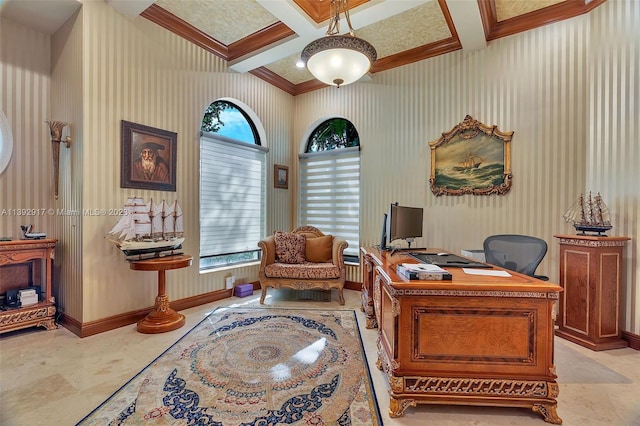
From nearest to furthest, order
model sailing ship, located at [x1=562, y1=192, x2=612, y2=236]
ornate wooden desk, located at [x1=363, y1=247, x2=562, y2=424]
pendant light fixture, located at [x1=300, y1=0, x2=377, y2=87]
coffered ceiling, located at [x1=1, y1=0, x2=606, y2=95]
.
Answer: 1. ornate wooden desk, located at [x1=363, y1=247, x2=562, y2=424]
2. pendant light fixture, located at [x1=300, y1=0, x2=377, y2=87]
3. model sailing ship, located at [x1=562, y1=192, x2=612, y2=236]
4. coffered ceiling, located at [x1=1, y1=0, x2=606, y2=95]

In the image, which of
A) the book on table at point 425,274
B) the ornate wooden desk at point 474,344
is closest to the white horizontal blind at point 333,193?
the book on table at point 425,274

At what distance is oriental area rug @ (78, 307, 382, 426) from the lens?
1.76m

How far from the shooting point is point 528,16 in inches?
134

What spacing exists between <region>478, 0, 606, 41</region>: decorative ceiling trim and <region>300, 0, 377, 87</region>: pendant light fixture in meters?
1.70

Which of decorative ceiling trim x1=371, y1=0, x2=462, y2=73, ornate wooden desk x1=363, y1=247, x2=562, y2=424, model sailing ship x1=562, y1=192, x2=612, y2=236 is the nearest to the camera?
ornate wooden desk x1=363, y1=247, x2=562, y2=424

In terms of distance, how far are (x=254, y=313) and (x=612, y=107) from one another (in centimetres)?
448

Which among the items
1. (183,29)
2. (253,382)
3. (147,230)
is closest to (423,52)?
(183,29)

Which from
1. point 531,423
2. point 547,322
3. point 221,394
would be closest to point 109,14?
point 221,394

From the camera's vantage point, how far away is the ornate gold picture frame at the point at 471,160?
363 cm

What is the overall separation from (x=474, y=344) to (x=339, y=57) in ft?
7.36

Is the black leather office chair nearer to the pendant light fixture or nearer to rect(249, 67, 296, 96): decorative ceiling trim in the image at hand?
the pendant light fixture

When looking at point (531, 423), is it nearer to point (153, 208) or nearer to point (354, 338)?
point (354, 338)

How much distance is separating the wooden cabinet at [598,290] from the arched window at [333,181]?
110 inches

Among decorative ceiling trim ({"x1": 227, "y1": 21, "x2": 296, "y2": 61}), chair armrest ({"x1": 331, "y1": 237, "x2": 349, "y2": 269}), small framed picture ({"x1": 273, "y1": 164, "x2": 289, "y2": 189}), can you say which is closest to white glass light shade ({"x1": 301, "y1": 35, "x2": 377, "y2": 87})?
decorative ceiling trim ({"x1": 227, "y1": 21, "x2": 296, "y2": 61})
